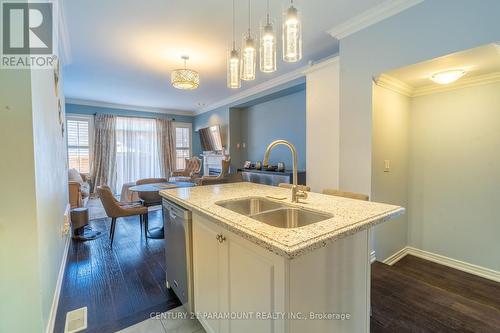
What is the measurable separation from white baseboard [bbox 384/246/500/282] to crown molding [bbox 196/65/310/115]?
2705 millimetres

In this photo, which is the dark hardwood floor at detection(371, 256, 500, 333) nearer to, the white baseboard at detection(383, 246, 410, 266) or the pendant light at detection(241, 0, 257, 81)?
the white baseboard at detection(383, 246, 410, 266)

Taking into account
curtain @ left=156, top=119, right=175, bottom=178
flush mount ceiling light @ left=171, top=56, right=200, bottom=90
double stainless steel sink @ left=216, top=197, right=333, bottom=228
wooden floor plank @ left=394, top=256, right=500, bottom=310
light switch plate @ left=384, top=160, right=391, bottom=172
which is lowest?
wooden floor plank @ left=394, top=256, right=500, bottom=310

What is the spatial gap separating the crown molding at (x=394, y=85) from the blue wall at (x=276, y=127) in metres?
1.85

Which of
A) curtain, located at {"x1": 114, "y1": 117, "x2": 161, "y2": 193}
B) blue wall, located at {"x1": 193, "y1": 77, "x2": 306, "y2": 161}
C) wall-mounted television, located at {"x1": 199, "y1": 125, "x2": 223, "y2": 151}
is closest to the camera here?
blue wall, located at {"x1": 193, "y1": 77, "x2": 306, "y2": 161}

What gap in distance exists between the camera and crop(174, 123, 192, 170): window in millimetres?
7480

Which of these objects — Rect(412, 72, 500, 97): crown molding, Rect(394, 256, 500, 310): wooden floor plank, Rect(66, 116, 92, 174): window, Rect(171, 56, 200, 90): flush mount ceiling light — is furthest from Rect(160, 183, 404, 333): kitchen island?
Rect(66, 116, 92, 174): window

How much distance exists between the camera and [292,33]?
56.3 inches

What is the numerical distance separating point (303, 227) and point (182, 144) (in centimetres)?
717

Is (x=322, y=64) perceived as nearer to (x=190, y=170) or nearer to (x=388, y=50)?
(x=388, y=50)

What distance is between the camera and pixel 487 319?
5.47 ft

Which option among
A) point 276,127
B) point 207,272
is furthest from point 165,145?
point 207,272

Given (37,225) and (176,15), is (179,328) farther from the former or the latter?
(176,15)

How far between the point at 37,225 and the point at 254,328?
130 centimetres

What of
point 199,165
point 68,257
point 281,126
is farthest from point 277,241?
point 199,165
